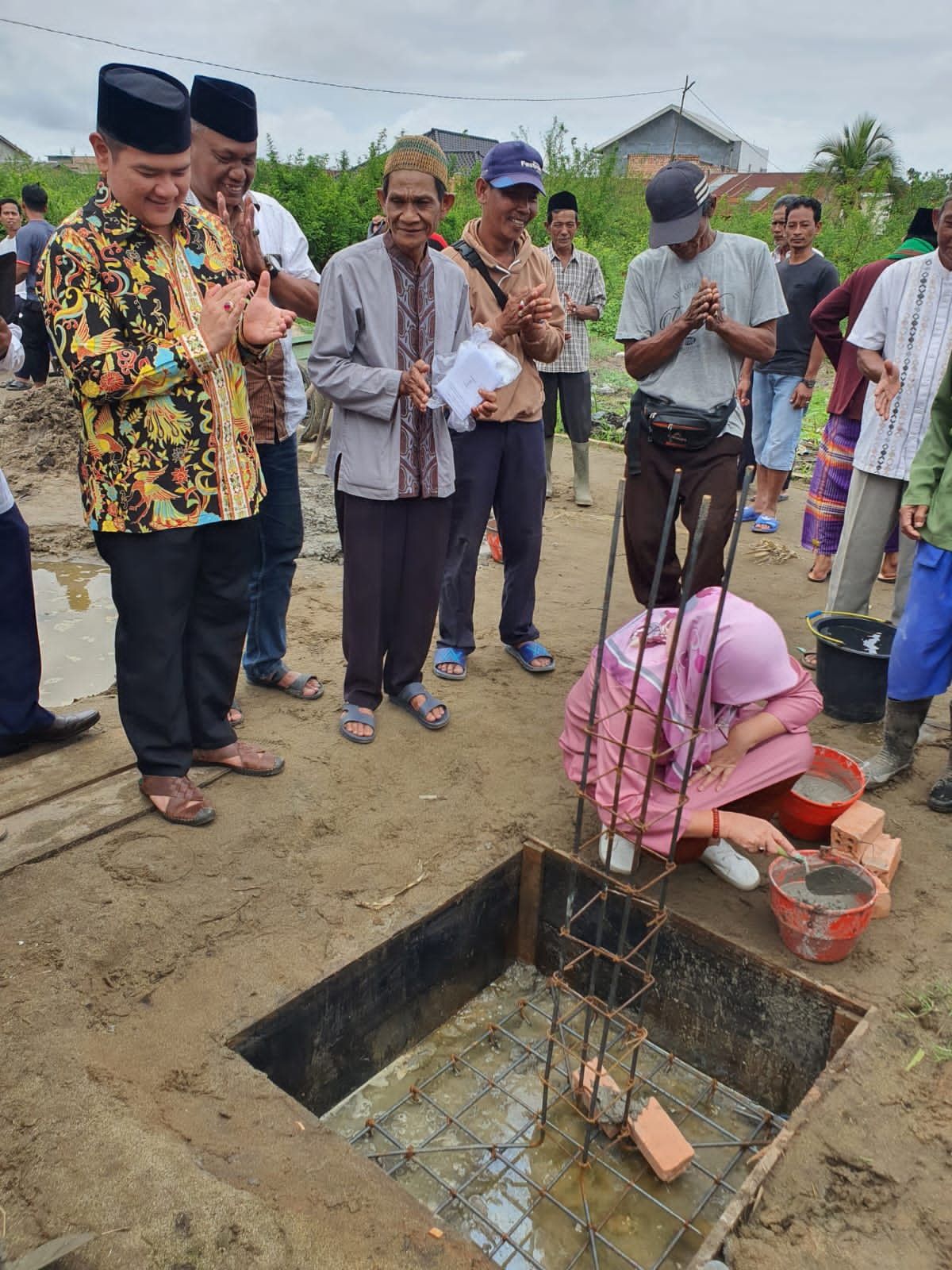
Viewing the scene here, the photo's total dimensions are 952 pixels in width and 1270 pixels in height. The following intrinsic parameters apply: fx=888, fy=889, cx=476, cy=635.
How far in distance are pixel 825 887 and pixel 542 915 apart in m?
0.92

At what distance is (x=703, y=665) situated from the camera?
103 inches

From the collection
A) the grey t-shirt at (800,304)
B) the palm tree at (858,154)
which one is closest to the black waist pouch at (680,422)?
the grey t-shirt at (800,304)

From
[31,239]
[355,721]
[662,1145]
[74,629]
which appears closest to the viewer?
[662,1145]

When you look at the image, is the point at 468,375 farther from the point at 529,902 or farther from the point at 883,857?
the point at 883,857

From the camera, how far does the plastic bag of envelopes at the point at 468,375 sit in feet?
10.5

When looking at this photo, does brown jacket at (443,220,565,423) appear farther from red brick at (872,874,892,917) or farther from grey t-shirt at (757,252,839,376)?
grey t-shirt at (757,252,839,376)

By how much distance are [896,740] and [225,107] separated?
10.5 ft

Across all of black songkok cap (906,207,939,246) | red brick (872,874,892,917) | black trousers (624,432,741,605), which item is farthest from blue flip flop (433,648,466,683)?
black songkok cap (906,207,939,246)

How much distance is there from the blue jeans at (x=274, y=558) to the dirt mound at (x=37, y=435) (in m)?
4.28

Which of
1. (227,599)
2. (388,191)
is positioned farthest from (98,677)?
(388,191)

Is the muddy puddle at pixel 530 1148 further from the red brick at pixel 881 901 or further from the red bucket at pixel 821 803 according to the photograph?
the red bucket at pixel 821 803

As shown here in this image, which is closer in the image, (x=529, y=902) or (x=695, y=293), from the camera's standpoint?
(x=529, y=902)

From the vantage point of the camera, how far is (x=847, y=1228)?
5.94ft

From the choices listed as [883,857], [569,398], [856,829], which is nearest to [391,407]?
[856,829]
